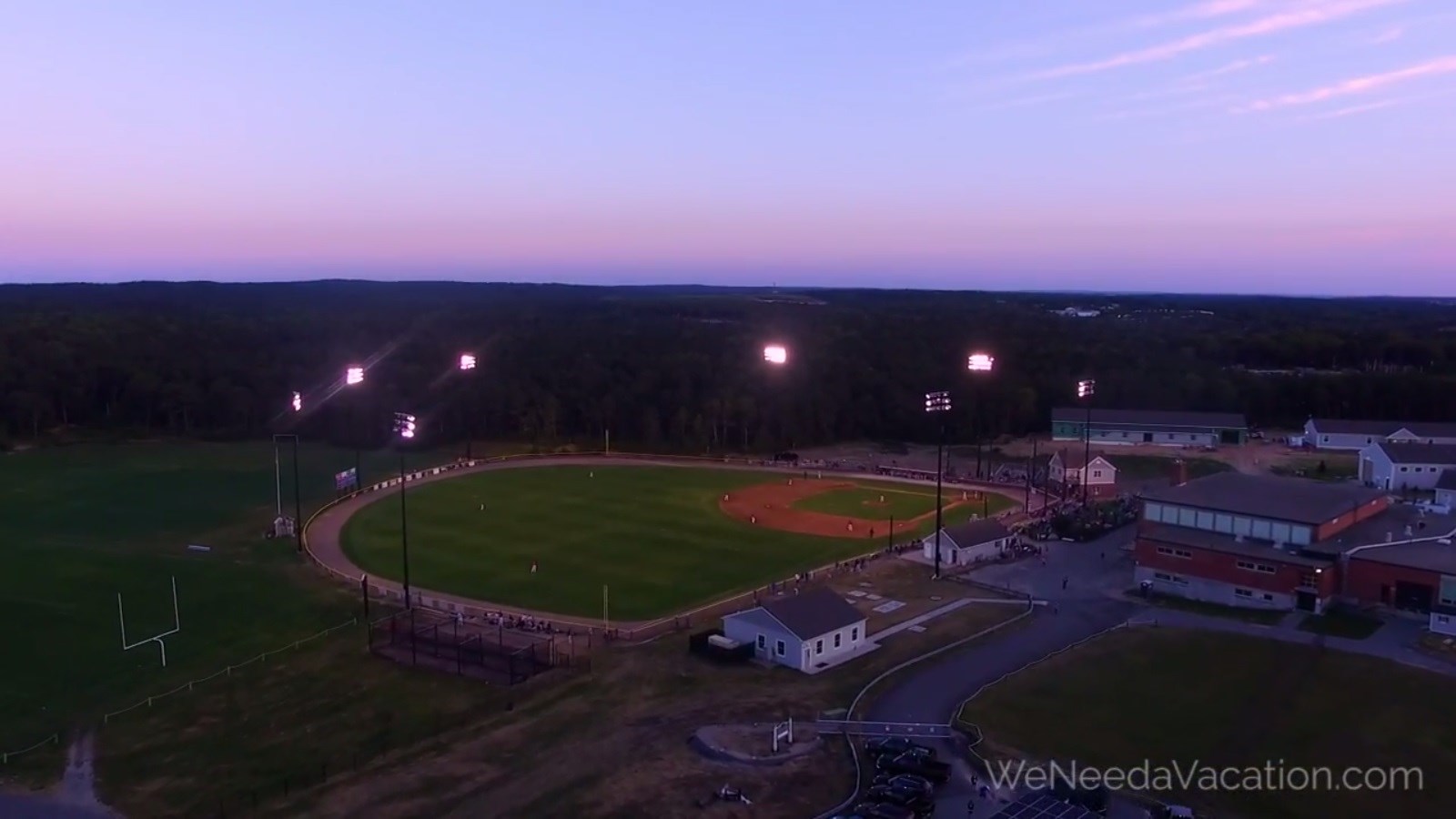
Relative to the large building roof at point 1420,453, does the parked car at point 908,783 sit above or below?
below

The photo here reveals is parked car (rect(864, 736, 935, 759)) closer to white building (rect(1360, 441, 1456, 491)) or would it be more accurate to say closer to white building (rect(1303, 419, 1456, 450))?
white building (rect(1360, 441, 1456, 491))

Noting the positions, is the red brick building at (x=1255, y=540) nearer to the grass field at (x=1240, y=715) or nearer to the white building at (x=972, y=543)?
the grass field at (x=1240, y=715)

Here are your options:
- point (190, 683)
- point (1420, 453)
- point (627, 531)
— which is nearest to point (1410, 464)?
point (1420, 453)

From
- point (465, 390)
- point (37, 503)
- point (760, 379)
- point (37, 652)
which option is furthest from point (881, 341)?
point (37, 652)

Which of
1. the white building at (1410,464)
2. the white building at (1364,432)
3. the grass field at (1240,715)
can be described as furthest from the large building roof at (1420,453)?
the grass field at (1240,715)

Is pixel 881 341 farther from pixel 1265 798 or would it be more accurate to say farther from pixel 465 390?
pixel 1265 798

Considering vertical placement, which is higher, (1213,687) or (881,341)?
(881,341)
